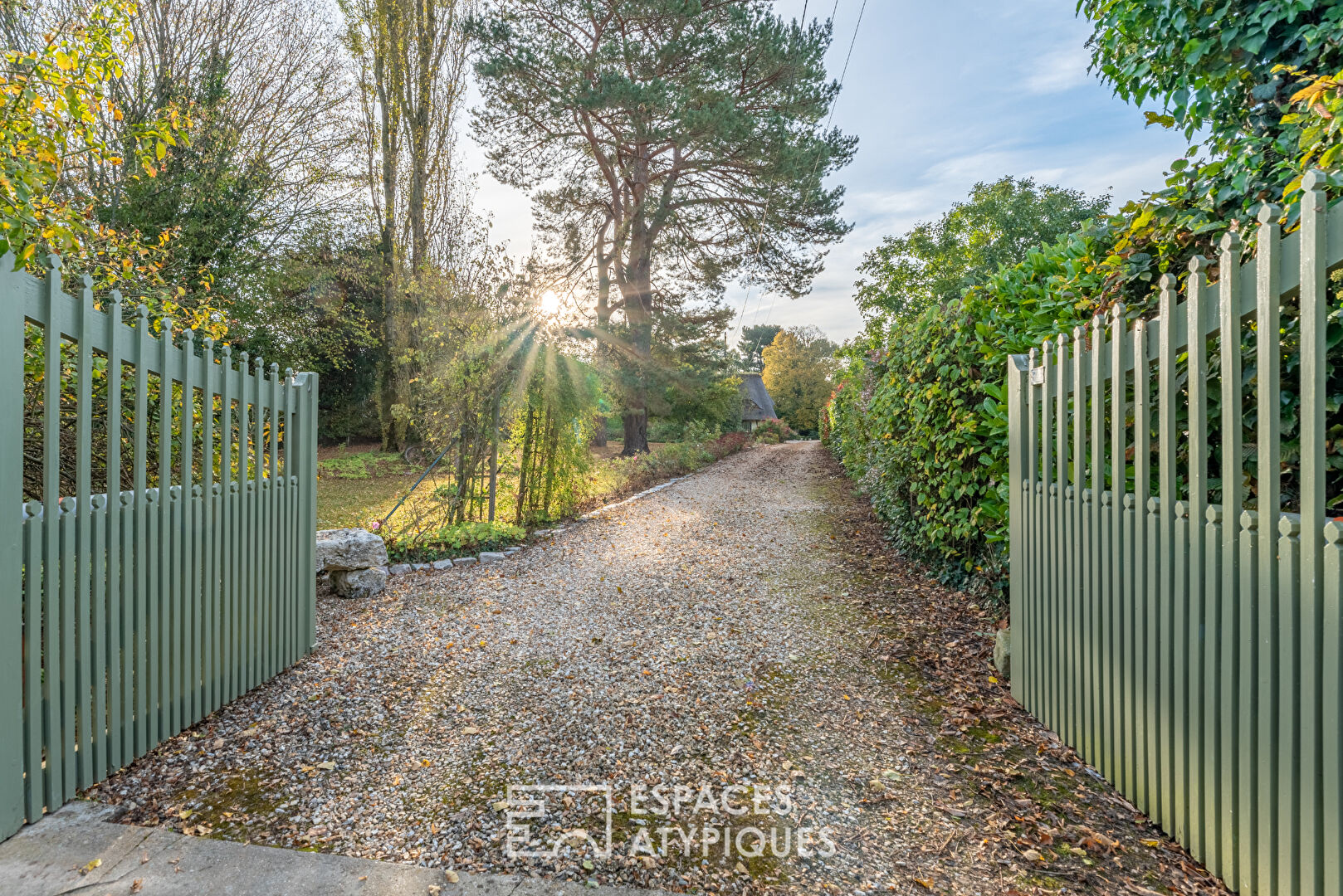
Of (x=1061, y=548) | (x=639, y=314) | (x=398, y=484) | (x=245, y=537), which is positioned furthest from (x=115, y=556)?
(x=639, y=314)

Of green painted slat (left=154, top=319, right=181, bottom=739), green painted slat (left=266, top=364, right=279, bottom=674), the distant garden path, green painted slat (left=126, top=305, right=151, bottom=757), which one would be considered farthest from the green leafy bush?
green painted slat (left=126, top=305, right=151, bottom=757)

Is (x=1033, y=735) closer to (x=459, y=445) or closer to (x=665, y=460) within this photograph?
(x=459, y=445)

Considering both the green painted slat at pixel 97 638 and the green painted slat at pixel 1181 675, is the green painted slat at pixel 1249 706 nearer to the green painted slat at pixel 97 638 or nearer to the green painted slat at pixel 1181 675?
the green painted slat at pixel 1181 675

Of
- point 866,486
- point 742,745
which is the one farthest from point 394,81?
point 742,745

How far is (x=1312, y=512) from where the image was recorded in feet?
4.70

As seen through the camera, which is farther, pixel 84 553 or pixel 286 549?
pixel 286 549

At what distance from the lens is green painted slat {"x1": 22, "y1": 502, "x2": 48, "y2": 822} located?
2.02 m

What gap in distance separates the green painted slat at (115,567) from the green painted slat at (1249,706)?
3.64 meters

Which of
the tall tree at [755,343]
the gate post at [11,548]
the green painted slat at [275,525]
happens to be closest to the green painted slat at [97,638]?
the gate post at [11,548]

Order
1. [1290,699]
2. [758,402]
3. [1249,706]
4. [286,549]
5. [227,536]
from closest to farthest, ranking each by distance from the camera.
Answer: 1. [1290,699]
2. [1249,706]
3. [227,536]
4. [286,549]
5. [758,402]

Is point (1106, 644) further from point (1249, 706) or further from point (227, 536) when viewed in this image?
point (227, 536)

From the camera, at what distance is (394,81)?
14594 millimetres

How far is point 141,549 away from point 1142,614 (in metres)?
3.70

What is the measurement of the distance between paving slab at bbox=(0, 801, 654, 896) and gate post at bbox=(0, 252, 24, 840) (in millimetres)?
204
